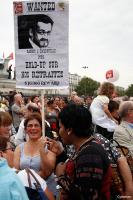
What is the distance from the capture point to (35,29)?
18.9ft

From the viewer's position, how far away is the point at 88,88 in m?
131

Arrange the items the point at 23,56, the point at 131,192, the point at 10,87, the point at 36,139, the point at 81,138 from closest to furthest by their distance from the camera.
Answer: the point at 81,138
the point at 131,192
the point at 36,139
the point at 23,56
the point at 10,87

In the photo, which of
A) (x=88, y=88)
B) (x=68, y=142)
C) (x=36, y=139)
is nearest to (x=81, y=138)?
(x=68, y=142)

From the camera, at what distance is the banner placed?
18.8 feet

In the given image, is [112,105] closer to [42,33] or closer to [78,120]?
[42,33]

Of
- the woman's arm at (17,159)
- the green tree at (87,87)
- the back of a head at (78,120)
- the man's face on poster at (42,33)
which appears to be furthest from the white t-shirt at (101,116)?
the green tree at (87,87)

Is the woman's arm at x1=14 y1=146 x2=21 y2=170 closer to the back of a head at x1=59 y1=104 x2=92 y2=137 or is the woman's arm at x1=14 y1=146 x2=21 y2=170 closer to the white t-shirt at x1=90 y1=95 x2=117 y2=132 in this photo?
the back of a head at x1=59 y1=104 x2=92 y2=137

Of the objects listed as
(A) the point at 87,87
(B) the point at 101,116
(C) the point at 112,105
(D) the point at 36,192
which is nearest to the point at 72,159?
(D) the point at 36,192

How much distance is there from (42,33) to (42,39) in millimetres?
80

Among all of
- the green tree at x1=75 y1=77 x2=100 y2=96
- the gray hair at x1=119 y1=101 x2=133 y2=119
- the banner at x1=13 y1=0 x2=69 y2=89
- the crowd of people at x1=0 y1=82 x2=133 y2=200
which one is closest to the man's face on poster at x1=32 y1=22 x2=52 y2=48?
the banner at x1=13 y1=0 x2=69 y2=89

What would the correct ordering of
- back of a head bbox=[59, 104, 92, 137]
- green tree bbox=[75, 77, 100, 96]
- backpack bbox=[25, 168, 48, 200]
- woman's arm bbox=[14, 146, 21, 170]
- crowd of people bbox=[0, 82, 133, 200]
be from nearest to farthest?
crowd of people bbox=[0, 82, 133, 200] → back of a head bbox=[59, 104, 92, 137] → backpack bbox=[25, 168, 48, 200] → woman's arm bbox=[14, 146, 21, 170] → green tree bbox=[75, 77, 100, 96]

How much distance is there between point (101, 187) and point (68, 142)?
48 centimetres

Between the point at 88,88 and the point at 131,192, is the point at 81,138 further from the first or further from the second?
the point at 88,88

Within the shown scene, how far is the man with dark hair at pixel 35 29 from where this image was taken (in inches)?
225
